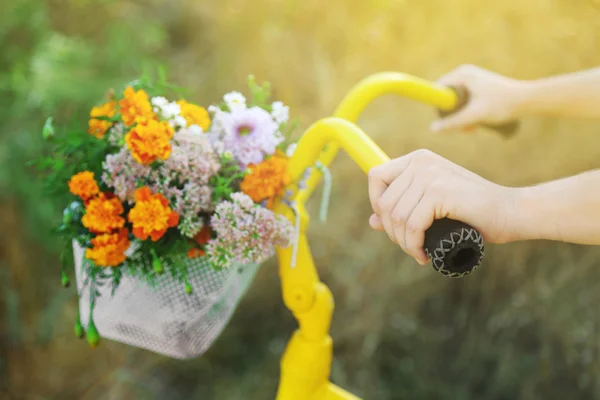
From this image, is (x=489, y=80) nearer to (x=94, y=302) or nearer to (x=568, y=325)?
(x=94, y=302)

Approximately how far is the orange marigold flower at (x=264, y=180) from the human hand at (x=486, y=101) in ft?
1.44

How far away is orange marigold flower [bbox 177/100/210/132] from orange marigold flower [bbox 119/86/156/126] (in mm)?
60

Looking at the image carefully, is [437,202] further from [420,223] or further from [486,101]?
[486,101]

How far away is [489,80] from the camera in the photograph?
1.27 metres

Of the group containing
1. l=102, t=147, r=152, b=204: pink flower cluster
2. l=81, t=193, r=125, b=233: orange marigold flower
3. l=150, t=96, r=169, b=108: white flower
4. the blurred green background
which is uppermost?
l=150, t=96, r=169, b=108: white flower

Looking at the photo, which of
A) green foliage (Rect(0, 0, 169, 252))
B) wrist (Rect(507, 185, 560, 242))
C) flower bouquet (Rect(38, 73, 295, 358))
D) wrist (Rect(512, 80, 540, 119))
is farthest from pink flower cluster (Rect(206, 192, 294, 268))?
green foliage (Rect(0, 0, 169, 252))

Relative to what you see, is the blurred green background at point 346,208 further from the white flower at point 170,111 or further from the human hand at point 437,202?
the human hand at point 437,202

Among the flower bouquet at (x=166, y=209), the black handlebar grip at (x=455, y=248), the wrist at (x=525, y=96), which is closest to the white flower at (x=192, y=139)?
the flower bouquet at (x=166, y=209)

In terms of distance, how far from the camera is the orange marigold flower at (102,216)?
36.2 inches

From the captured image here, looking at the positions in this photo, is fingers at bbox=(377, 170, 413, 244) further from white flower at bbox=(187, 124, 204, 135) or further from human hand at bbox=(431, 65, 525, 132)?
human hand at bbox=(431, 65, 525, 132)

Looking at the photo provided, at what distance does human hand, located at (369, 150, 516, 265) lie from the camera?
26.9 inches

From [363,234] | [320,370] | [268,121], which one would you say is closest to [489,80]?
[268,121]

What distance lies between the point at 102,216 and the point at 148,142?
0.42 feet

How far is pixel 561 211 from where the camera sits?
2.27ft
